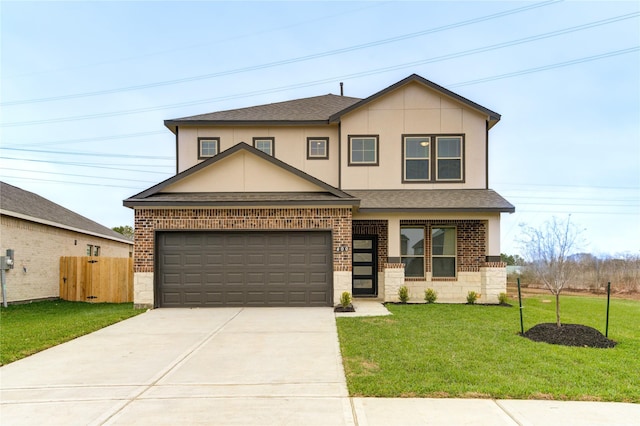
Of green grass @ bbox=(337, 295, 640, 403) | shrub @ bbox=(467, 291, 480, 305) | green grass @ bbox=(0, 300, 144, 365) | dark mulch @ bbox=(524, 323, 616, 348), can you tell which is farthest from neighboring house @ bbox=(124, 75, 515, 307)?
dark mulch @ bbox=(524, 323, 616, 348)

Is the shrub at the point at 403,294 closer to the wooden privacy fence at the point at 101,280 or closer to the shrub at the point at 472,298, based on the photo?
the shrub at the point at 472,298

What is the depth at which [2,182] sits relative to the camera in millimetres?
18797

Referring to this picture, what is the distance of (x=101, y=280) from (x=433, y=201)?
12706mm

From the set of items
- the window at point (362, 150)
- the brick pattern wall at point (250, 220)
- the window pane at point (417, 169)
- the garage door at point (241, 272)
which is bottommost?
the garage door at point (241, 272)

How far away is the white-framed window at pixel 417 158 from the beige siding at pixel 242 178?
13.1 feet

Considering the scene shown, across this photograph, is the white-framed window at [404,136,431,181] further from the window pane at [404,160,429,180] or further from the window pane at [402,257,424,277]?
the window pane at [402,257,424,277]

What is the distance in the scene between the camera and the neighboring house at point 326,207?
13.1m

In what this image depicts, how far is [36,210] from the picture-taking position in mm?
18047

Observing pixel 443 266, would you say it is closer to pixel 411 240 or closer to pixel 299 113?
pixel 411 240

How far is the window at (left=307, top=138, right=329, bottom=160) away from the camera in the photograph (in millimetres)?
16344

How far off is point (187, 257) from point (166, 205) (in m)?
1.62

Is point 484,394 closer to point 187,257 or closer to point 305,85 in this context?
point 187,257

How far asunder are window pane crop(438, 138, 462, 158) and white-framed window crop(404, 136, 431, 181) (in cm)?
40

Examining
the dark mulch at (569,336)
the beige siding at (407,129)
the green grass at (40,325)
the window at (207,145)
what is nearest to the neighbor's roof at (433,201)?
the beige siding at (407,129)
